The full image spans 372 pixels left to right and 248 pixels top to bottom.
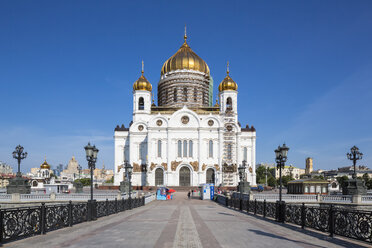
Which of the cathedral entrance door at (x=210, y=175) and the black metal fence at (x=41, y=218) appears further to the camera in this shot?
the cathedral entrance door at (x=210, y=175)

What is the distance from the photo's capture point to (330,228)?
11508 mm

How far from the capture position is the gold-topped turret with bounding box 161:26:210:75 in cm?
7006

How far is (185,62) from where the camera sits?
70.1 m

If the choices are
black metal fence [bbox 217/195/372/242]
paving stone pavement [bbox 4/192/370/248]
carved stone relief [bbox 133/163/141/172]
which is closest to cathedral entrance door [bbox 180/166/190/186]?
carved stone relief [bbox 133/163/141/172]

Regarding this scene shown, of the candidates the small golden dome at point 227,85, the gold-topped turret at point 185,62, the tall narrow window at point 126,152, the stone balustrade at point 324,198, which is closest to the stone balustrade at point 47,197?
the stone balustrade at point 324,198

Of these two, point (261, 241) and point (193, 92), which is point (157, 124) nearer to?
point (193, 92)

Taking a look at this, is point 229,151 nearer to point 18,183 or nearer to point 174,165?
point 174,165

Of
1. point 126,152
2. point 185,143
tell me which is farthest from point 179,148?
point 126,152

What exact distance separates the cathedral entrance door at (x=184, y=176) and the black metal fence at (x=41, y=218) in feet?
135

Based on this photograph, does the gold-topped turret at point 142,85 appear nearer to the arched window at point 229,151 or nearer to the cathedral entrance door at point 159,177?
the cathedral entrance door at point 159,177

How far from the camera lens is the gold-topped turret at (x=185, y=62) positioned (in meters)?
70.1

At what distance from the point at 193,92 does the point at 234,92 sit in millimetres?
9523

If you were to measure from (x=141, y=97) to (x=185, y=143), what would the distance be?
13142 mm

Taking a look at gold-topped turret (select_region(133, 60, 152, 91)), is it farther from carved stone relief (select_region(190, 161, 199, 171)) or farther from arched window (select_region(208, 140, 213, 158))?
carved stone relief (select_region(190, 161, 199, 171))
